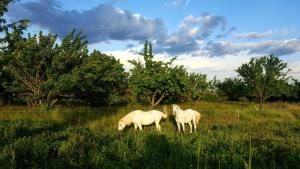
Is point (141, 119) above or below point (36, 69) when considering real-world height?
below

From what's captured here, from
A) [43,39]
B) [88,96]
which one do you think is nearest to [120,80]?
[88,96]

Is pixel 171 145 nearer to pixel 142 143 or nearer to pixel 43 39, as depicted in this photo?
pixel 142 143

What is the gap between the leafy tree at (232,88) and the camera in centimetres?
5229

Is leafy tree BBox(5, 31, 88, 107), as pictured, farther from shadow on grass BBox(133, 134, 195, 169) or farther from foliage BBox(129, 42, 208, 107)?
shadow on grass BBox(133, 134, 195, 169)

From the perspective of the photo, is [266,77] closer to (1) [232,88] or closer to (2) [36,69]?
(1) [232,88]

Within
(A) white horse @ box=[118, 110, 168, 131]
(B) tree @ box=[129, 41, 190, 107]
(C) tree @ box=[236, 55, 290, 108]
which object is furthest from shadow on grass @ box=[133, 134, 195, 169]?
(C) tree @ box=[236, 55, 290, 108]

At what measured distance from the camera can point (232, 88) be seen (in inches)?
2178

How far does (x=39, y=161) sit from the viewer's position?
37.8 ft

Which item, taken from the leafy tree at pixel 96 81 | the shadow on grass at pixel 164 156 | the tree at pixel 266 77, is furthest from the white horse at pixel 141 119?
the tree at pixel 266 77

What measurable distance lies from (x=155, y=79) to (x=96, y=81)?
7.13 meters

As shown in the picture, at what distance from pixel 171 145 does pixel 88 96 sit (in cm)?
2416

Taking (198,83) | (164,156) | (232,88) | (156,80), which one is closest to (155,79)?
(156,80)

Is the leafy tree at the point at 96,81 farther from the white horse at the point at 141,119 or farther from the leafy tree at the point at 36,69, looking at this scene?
the white horse at the point at 141,119

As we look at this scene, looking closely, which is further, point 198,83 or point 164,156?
point 198,83
